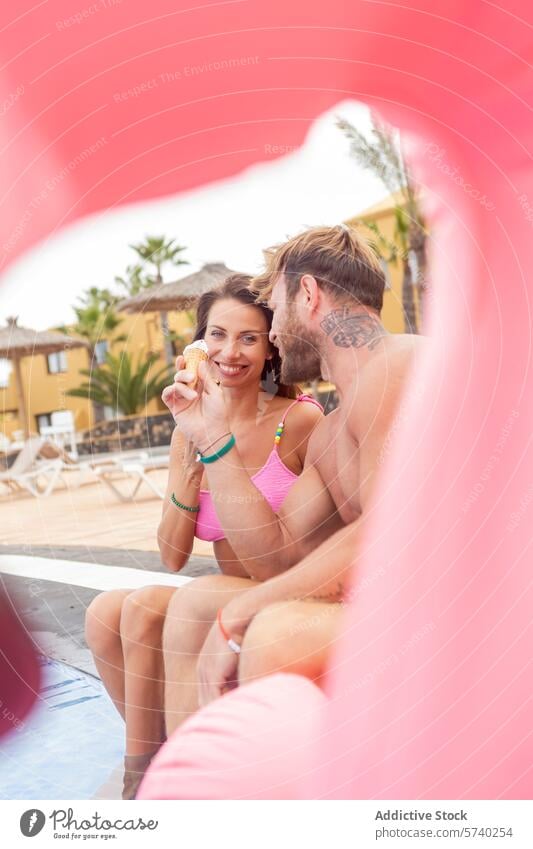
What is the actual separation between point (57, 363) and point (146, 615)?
420 mm

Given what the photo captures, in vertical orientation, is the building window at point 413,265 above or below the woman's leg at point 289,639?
above

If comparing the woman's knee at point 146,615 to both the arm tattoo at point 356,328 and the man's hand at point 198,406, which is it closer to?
the man's hand at point 198,406

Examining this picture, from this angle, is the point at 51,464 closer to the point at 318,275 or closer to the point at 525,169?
the point at 318,275

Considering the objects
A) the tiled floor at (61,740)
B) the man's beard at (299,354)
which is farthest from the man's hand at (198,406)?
the tiled floor at (61,740)

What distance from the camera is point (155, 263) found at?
143 cm

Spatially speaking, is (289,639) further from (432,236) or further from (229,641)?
(432,236)

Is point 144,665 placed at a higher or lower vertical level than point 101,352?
lower

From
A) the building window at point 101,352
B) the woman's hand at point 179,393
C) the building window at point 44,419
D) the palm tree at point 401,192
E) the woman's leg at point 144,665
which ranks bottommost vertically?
the woman's leg at point 144,665

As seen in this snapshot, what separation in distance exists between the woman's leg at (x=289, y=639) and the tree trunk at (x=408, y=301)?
0.43 metres

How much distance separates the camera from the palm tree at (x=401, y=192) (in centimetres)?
139

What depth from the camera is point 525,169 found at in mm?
1383

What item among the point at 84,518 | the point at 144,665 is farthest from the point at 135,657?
the point at 84,518

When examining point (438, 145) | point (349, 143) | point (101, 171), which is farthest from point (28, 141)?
point (438, 145)
